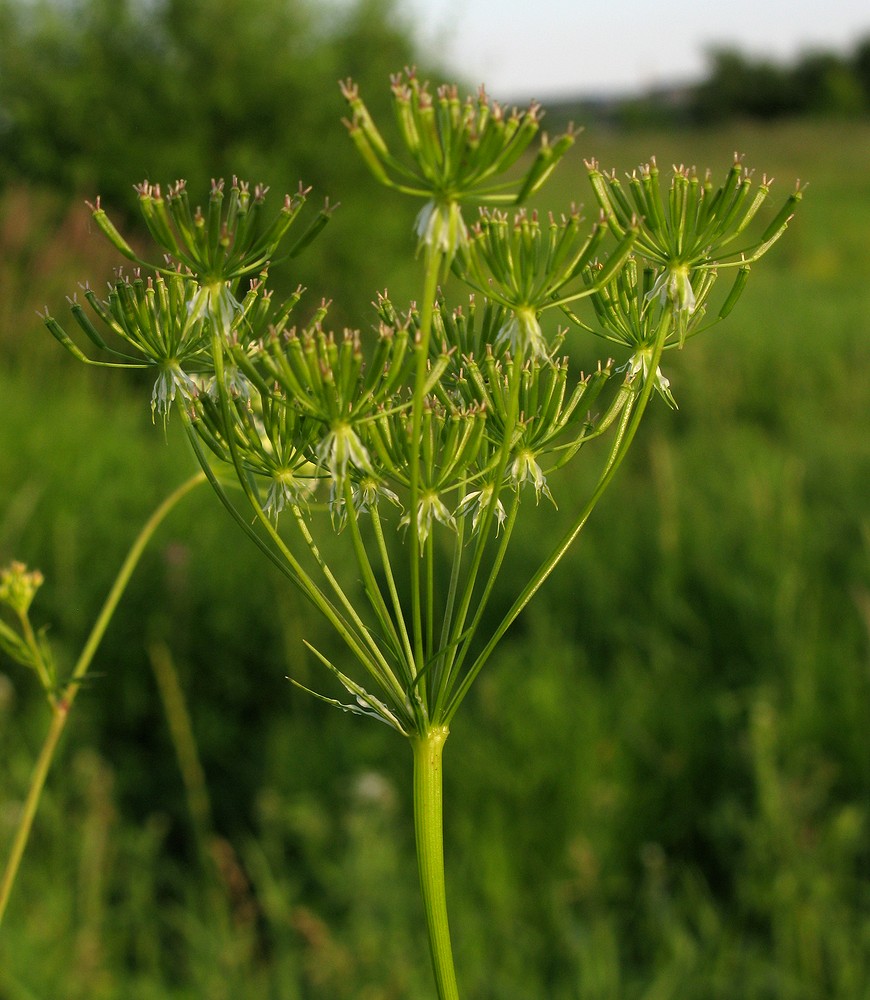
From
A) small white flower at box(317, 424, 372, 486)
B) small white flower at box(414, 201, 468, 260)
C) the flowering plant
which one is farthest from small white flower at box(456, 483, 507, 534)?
small white flower at box(414, 201, 468, 260)

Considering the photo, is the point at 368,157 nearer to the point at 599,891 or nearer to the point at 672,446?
the point at 599,891

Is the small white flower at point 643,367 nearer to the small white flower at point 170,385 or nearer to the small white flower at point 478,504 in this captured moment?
the small white flower at point 478,504

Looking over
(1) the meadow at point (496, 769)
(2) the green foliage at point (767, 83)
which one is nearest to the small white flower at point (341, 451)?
(1) the meadow at point (496, 769)

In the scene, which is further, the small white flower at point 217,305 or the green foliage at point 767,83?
the green foliage at point 767,83

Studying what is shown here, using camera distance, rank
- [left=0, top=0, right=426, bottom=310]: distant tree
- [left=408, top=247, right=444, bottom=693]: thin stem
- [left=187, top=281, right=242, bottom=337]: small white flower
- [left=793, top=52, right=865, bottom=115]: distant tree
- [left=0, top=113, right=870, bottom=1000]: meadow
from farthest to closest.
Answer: [left=793, top=52, right=865, bottom=115]: distant tree < [left=0, top=0, right=426, bottom=310]: distant tree < [left=0, top=113, right=870, bottom=1000]: meadow < [left=187, top=281, right=242, bottom=337]: small white flower < [left=408, top=247, right=444, bottom=693]: thin stem

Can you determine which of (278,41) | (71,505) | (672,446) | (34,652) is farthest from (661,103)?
(34,652)

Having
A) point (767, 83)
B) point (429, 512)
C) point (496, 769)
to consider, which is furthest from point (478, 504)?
point (767, 83)

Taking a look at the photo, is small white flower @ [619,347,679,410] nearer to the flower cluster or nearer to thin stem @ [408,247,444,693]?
the flower cluster

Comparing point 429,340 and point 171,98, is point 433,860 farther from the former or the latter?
point 171,98
